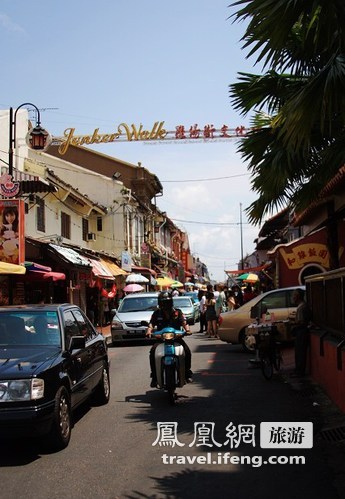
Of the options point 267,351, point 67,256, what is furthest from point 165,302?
point 67,256

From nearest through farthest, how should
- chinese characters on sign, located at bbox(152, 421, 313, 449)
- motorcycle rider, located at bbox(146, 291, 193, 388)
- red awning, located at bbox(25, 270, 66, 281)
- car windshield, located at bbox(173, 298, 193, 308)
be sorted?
chinese characters on sign, located at bbox(152, 421, 313, 449) → motorcycle rider, located at bbox(146, 291, 193, 388) → red awning, located at bbox(25, 270, 66, 281) → car windshield, located at bbox(173, 298, 193, 308)

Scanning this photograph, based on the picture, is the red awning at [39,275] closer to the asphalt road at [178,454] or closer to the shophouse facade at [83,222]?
the shophouse facade at [83,222]

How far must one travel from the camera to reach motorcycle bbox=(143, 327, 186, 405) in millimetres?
8586

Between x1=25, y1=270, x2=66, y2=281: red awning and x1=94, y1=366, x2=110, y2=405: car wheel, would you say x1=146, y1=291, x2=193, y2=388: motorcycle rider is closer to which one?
x1=94, y1=366, x2=110, y2=405: car wheel

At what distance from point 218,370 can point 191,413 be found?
4443mm

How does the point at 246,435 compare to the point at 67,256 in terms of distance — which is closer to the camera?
the point at 246,435

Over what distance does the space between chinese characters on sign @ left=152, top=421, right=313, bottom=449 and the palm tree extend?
314cm

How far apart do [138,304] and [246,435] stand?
47.2 ft

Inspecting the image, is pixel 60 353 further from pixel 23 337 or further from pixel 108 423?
pixel 108 423

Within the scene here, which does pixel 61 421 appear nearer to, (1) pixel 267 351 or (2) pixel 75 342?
(2) pixel 75 342

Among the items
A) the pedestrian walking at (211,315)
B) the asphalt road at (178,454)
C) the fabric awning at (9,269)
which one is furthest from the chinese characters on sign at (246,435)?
the pedestrian walking at (211,315)

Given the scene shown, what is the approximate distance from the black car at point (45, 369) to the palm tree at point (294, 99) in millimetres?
3321

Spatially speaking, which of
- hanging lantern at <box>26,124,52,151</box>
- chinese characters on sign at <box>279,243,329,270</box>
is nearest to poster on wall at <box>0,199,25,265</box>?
hanging lantern at <box>26,124,52,151</box>

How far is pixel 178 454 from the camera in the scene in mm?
6090
